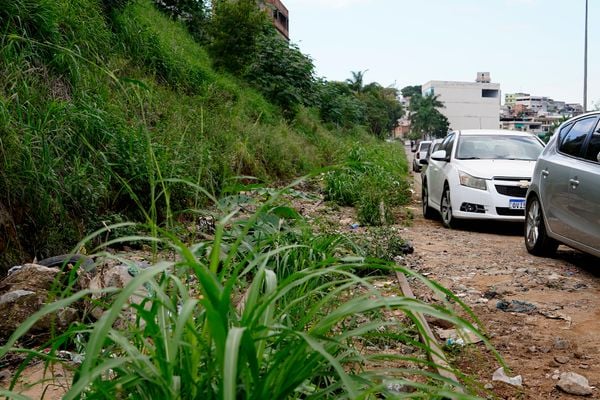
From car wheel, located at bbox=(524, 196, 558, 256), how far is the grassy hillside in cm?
348

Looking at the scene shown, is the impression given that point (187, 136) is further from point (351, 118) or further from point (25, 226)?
point (351, 118)

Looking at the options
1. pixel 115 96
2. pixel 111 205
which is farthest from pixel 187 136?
pixel 111 205

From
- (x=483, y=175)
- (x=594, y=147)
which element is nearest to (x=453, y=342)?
(x=594, y=147)

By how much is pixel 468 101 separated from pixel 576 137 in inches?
5256

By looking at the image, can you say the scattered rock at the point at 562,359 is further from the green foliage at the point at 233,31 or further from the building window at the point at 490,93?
the building window at the point at 490,93

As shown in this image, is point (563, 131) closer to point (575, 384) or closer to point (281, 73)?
point (575, 384)

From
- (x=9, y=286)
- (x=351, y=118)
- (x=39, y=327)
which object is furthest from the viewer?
(x=351, y=118)

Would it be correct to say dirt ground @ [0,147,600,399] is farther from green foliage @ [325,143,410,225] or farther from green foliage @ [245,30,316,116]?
green foliage @ [245,30,316,116]

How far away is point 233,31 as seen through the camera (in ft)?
83.6

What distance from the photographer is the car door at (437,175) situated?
1208cm

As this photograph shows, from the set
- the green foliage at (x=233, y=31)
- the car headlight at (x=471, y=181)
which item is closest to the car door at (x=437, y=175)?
the car headlight at (x=471, y=181)

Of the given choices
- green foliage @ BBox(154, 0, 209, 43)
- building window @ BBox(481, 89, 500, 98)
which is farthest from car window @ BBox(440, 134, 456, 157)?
building window @ BBox(481, 89, 500, 98)

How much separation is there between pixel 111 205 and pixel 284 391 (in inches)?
266

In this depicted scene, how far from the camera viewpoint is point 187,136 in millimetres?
11602
